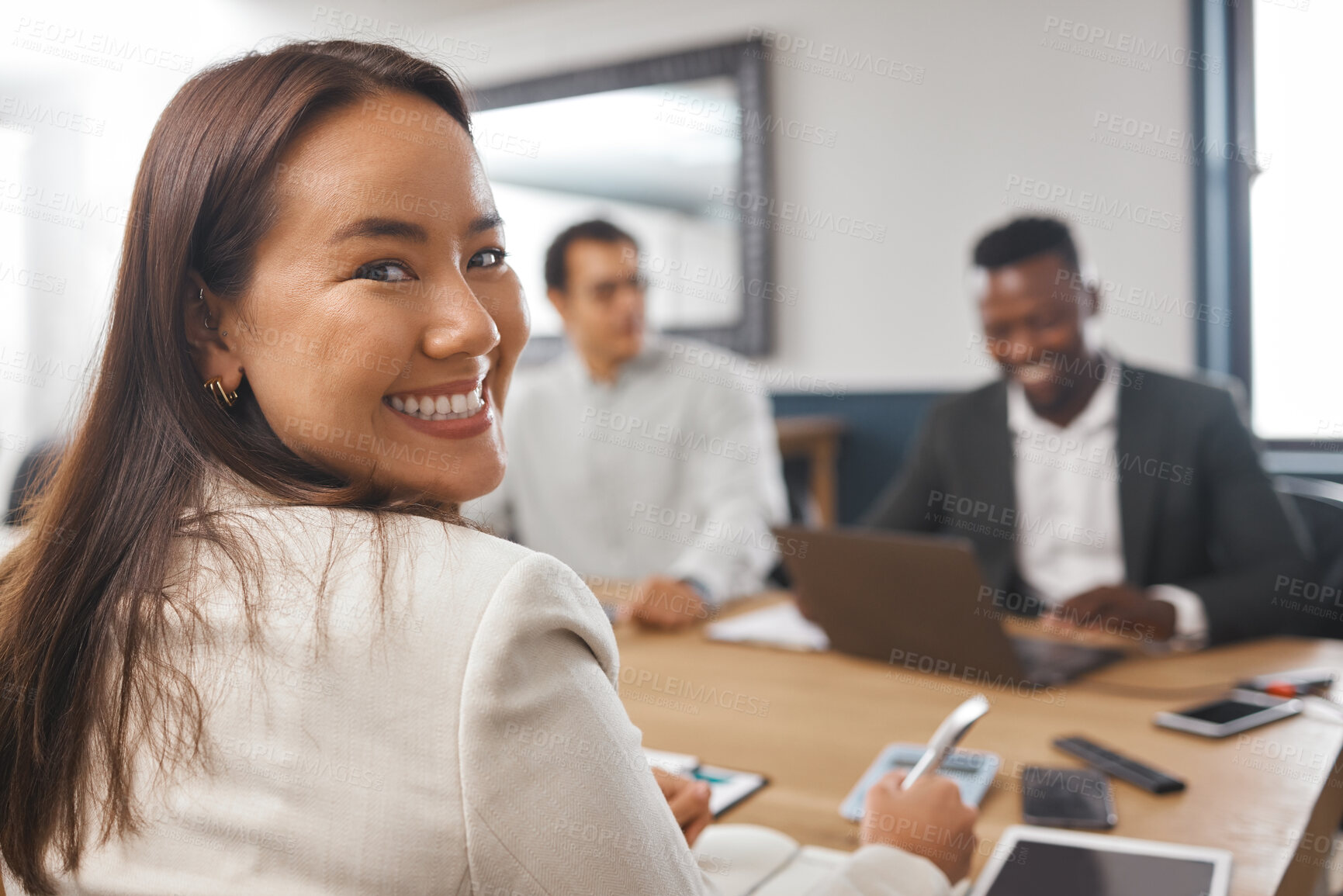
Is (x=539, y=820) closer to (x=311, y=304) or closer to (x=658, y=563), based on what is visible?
(x=311, y=304)

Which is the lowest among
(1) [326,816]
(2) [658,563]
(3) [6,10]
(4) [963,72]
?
(2) [658,563]

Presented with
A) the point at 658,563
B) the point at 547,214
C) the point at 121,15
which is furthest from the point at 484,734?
the point at 121,15

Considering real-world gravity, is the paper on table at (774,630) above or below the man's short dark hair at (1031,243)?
below

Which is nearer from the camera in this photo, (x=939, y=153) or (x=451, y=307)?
(x=451, y=307)

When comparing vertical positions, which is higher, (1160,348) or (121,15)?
(121,15)

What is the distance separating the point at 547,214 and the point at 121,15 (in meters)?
2.17

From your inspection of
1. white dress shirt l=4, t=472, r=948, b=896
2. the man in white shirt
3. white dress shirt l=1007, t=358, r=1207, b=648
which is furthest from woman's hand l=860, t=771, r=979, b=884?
the man in white shirt

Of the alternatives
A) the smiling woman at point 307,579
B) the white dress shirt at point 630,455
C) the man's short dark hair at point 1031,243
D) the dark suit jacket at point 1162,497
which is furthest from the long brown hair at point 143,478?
the white dress shirt at point 630,455

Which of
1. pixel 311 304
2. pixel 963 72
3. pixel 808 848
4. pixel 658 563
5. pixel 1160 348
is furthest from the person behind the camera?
pixel 963 72

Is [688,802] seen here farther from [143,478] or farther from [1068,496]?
[1068,496]

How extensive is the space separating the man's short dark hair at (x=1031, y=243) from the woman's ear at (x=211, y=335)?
1771 millimetres

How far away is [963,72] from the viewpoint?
3469 mm

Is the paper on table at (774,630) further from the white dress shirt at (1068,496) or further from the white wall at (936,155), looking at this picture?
the white wall at (936,155)

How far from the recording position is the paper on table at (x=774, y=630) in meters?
1.65
